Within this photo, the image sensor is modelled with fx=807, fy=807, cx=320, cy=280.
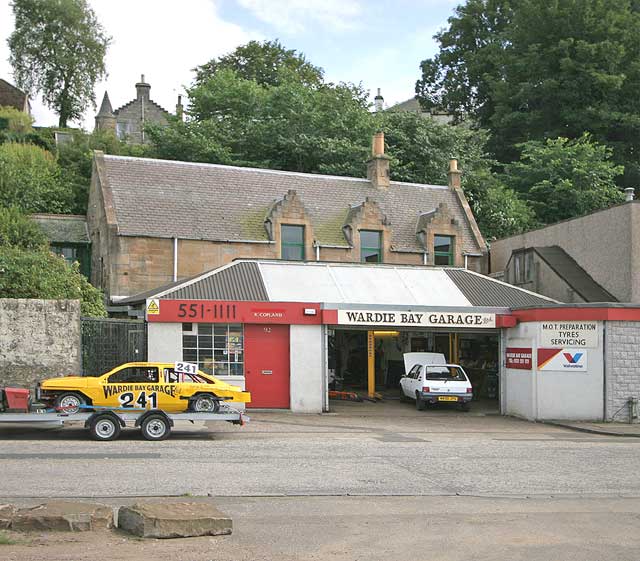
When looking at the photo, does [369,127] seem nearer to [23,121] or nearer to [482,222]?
[482,222]

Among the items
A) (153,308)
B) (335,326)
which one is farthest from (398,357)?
(153,308)

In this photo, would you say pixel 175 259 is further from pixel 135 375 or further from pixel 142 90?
pixel 142 90

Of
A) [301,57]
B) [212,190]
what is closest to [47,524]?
[212,190]

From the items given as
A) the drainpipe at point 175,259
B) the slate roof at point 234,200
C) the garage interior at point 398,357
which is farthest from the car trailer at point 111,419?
the slate roof at point 234,200

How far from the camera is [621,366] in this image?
24562mm

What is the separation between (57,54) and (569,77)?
43479mm

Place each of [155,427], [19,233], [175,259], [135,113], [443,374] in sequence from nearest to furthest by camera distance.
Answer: [155,427] → [443,374] → [19,233] → [175,259] → [135,113]

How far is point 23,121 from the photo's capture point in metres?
57.2

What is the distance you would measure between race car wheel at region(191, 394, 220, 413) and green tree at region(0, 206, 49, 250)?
15.3m

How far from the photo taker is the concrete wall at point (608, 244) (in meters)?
29.3

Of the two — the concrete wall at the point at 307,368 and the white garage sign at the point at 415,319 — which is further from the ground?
the white garage sign at the point at 415,319

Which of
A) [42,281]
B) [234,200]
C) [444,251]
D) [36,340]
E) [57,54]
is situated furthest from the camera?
[57,54]

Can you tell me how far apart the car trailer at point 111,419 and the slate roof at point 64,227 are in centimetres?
2094

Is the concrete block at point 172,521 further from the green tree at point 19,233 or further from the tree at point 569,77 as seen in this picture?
the tree at point 569,77
